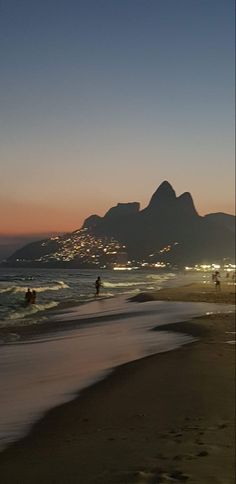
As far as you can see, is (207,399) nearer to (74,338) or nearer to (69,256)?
(74,338)

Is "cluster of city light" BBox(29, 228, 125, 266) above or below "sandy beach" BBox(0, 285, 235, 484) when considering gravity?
above

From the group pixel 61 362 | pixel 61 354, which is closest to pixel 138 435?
pixel 61 362

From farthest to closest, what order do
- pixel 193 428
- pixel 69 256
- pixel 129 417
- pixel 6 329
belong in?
pixel 69 256
pixel 6 329
pixel 129 417
pixel 193 428

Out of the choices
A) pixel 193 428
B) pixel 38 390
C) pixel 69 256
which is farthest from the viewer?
pixel 69 256

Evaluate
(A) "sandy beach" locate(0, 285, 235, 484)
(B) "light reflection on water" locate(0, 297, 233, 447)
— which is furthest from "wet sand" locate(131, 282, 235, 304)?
(A) "sandy beach" locate(0, 285, 235, 484)

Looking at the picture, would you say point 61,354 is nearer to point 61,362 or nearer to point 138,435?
point 61,362

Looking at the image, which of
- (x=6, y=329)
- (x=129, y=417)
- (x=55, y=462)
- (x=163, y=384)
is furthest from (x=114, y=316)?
(x=55, y=462)

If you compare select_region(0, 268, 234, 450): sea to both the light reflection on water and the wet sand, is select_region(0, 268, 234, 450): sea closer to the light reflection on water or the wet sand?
the light reflection on water

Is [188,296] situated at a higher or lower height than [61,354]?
higher
